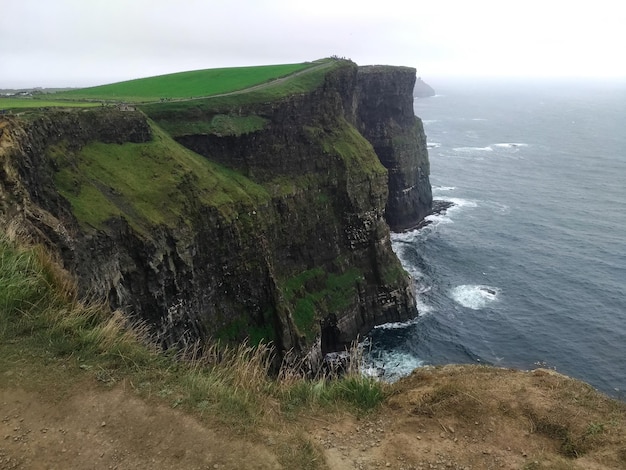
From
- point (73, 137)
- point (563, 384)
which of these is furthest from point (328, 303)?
point (563, 384)

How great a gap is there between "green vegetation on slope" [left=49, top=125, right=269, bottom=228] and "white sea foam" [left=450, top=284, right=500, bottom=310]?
105 ft

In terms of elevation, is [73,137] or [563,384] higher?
[73,137]

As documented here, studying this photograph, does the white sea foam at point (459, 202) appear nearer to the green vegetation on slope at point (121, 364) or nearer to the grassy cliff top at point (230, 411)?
the grassy cliff top at point (230, 411)

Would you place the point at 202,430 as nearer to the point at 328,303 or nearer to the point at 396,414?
the point at 396,414

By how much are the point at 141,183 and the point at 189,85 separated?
1358 inches

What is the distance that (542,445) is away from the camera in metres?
10.6

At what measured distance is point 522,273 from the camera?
2682 inches

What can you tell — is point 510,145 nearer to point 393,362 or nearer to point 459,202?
point 459,202

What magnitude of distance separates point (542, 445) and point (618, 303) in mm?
58441

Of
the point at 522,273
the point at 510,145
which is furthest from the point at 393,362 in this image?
the point at 510,145

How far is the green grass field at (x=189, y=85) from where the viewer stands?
61.7 meters

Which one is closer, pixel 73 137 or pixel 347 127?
pixel 73 137

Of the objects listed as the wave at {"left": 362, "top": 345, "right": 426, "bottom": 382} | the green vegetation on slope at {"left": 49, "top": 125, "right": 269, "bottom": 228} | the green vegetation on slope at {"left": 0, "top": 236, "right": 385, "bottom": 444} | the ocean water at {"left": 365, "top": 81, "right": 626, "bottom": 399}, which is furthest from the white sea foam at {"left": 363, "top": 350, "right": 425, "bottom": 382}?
the green vegetation on slope at {"left": 0, "top": 236, "right": 385, "bottom": 444}

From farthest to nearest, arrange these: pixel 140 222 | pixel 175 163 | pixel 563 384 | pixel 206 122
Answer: pixel 206 122 < pixel 175 163 < pixel 140 222 < pixel 563 384
